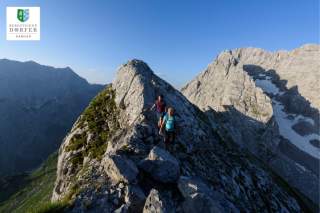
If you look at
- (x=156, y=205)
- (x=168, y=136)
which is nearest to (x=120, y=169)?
(x=156, y=205)

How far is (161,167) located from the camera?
55.4 feet

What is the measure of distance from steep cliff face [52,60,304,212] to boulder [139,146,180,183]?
0.20 ft

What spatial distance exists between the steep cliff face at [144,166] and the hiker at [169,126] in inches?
34.1

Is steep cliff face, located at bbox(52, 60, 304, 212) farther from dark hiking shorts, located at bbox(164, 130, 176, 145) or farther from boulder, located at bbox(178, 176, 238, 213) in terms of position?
dark hiking shorts, located at bbox(164, 130, 176, 145)

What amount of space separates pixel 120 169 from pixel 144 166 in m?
1.69

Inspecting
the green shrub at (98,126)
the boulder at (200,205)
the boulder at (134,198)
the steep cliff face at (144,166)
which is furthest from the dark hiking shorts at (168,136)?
the boulder at (200,205)

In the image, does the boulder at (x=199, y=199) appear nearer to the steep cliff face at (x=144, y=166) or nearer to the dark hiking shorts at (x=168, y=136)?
the steep cliff face at (x=144, y=166)

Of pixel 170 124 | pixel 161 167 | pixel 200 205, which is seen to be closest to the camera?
pixel 200 205

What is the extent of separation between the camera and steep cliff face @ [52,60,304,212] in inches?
575

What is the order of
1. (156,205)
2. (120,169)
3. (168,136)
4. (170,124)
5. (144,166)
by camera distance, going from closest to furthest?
(156,205) → (120,169) → (144,166) → (170,124) → (168,136)

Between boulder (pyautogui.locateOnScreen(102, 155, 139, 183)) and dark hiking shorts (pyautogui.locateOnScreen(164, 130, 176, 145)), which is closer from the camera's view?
boulder (pyautogui.locateOnScreen(102, 155, 139, 183))

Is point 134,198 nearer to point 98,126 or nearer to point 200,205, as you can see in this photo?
point 200,205

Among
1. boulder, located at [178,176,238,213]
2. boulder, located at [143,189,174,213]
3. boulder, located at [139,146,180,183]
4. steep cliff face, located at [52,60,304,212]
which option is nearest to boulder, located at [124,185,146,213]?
steep cliff face, located at [52,60,304,212]

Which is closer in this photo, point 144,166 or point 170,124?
point 144,166
